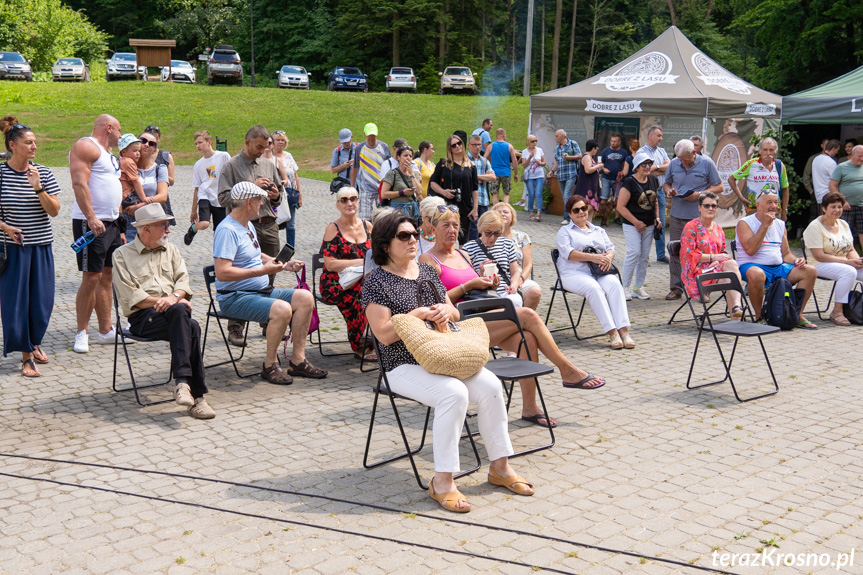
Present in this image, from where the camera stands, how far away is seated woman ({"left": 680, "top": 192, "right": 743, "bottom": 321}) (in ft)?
28.5

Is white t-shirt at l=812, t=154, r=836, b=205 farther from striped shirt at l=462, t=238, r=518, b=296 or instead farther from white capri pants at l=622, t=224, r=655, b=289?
striped shirt at l=462, t=238, r=518, b=296

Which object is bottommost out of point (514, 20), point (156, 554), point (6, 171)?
point (156, 554)

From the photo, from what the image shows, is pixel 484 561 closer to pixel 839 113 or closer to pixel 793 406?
pixel 793 406

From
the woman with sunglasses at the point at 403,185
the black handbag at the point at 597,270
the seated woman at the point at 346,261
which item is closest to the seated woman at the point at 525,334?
the seated woman at the point at 346,261

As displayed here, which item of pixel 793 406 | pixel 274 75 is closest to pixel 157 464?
pixel 793 406

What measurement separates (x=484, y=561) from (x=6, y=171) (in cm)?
511

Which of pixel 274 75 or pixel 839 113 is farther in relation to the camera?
pixel 274 75

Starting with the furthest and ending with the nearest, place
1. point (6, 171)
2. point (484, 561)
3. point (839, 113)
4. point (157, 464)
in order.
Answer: point (839, 113) → point (6, 171) → point (157, 464) → point (484, 561)

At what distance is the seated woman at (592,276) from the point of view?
804 centimetres

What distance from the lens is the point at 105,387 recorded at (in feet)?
21.4

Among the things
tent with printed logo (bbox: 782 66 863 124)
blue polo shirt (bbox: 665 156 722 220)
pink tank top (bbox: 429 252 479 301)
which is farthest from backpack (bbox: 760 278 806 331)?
tent with printed logo (bbox: 782 66 863 124)

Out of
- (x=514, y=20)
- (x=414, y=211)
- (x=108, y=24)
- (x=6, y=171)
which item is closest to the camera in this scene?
(x=6, y=171)

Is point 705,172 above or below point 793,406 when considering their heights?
above

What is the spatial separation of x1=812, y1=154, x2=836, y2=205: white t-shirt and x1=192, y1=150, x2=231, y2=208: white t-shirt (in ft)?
28.1
